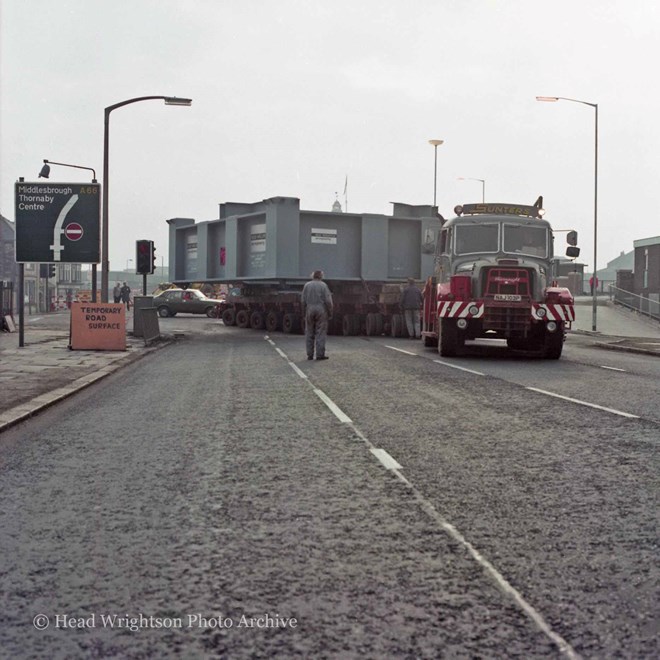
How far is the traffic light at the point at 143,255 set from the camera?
24891 mm

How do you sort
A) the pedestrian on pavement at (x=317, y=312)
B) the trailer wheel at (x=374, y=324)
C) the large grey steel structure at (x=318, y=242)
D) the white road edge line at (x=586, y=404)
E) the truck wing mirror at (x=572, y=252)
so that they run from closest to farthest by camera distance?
the white road edge line at (x=586, y=404)
the pedestrian on pavement at (x=317, y=312)
the truck wing mirror at (x=572, y=252)
the large grey steel structure at (x=318, y=242)
the trailer wheel at (x=374, y=324)

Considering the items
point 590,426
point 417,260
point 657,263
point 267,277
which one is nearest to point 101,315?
point 267,277

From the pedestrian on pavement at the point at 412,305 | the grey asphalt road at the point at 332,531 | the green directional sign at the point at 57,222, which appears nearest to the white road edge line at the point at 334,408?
the grey asphalt road at the point at 332,531

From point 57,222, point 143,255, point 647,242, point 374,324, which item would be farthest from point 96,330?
point 647,242

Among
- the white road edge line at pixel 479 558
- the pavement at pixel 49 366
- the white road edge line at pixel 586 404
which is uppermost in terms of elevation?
the white road edge line at pixel 586 404

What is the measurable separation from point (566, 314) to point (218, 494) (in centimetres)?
1345

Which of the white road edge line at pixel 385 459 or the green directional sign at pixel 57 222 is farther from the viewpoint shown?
the green directional sign at pixel 57 222

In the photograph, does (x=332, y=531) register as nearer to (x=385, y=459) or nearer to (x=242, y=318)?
(x=385, y=459)

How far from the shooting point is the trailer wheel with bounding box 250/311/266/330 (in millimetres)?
33375

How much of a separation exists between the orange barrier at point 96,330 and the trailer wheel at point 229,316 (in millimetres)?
15311

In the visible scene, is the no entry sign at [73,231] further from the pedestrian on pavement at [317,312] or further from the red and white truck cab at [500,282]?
the red and white truck cab at [500,282]

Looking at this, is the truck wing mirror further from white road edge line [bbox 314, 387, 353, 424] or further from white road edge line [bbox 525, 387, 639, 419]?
white road edge line [bbox 314, 387, 353, 424]

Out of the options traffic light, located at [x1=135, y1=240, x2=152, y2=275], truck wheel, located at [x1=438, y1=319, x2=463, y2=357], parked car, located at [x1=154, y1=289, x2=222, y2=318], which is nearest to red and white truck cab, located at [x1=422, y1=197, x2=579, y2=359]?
truck wheel, located at [x1=438, y1=319, x2=463, y2=357]

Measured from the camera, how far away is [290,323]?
1212 inches
